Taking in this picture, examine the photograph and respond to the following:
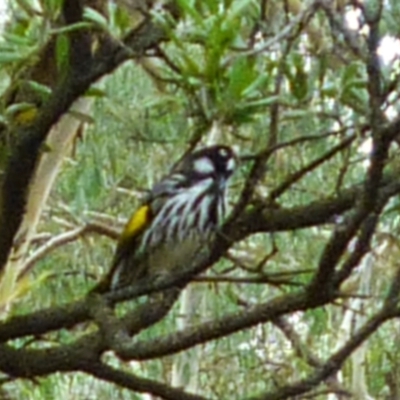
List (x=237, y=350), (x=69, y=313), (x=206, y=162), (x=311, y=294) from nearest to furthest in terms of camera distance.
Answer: (x=311, y=294)
(x=69, y=313)
(x=206, y=162)
(x=237, y=350)

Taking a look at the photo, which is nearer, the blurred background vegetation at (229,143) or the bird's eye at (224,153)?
the blurred background vegetation at (229,143)

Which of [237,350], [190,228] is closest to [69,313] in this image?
[190,228]

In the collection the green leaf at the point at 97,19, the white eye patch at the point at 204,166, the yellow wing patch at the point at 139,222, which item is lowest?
the green leaf at the point at 97,19

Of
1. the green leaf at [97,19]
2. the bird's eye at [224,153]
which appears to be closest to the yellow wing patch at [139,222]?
the bird's eye at [224,153]

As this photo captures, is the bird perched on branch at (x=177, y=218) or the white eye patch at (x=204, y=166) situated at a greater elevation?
the white eye patch at (x=204, y=166)

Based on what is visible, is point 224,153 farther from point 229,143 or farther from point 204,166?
point 229,143

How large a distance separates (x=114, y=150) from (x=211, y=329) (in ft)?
4.43

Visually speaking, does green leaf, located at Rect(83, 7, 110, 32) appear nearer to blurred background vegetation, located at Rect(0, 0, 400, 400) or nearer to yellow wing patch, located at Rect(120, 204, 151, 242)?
blurred background vegetation, located at Rect(0, 0, 400, 400)

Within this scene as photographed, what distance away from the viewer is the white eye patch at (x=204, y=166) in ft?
3.99

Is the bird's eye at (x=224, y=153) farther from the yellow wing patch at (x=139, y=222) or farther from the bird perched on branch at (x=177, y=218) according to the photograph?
the yellow wing patch at (x=139, y=222)

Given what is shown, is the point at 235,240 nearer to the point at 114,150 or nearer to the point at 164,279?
the point at 164,279

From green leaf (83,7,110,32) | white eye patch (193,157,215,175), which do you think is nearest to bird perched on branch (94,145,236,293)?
white eye patch (193,157,215,175)

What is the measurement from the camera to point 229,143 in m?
1.49

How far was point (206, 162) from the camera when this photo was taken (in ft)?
4.00
